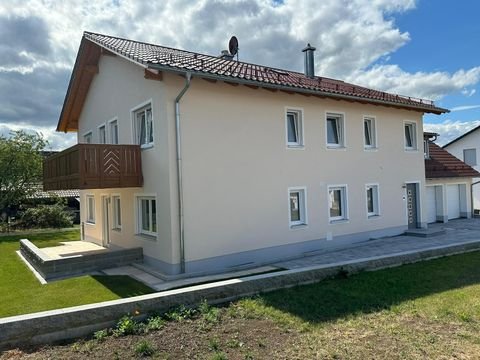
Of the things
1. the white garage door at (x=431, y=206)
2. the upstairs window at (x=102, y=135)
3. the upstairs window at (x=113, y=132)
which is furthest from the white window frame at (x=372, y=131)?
the upstairs window at (x=102, y=135)

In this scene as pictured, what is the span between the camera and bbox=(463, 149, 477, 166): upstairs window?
109ft

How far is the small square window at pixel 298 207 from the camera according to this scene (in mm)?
13094

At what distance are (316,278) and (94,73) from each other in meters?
12.2

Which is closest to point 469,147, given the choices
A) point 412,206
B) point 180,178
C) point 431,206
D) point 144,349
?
point 431,206

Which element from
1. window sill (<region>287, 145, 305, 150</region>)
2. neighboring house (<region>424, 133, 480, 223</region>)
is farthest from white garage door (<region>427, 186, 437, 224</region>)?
window sill (<region>287, 145, 305, 150</region>)

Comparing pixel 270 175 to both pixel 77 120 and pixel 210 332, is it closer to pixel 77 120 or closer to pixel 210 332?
pixel 210 332

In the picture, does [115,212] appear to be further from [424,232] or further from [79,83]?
[424,232]

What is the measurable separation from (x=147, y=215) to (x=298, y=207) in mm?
5083

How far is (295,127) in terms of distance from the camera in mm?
13352

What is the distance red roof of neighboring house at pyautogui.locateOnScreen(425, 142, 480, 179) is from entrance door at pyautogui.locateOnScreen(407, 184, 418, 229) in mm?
3309

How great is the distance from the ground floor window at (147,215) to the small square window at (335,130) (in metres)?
6.94

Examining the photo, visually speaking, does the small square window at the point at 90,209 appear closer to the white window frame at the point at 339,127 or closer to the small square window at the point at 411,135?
the white window frame at the point at 339,127

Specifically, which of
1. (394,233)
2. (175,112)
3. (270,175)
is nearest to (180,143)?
→ (175,112)

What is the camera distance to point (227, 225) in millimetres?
11242
